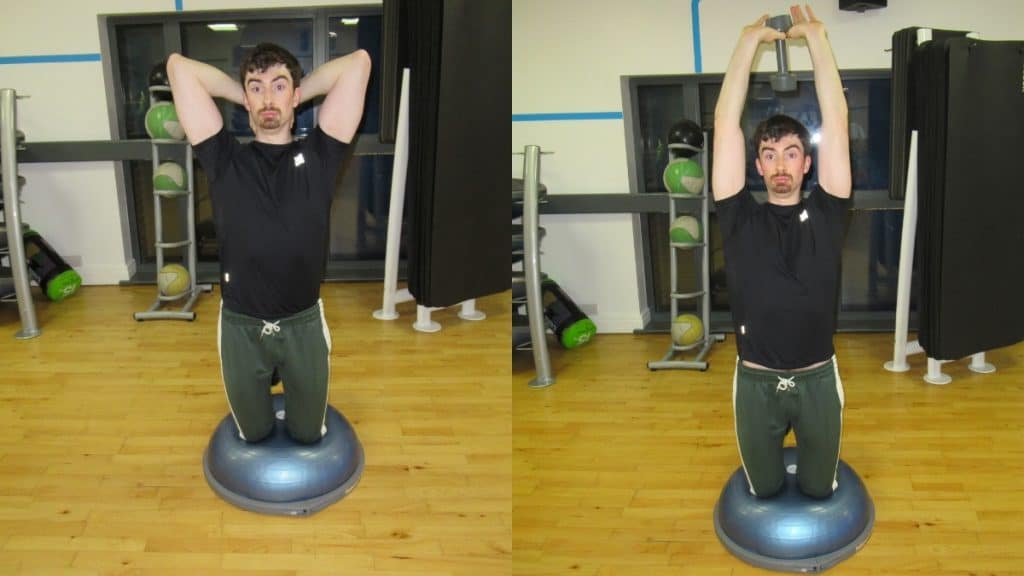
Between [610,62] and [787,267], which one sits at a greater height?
[610,62]

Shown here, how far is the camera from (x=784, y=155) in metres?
2.40

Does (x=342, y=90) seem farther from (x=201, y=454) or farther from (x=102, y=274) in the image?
(x=102, y=274)

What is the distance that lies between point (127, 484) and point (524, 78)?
291cm

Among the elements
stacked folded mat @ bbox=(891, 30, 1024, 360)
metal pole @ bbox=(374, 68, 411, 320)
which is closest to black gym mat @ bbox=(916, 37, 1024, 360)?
stacked folded mat @ bbox=(891, 30, 1024, 360)

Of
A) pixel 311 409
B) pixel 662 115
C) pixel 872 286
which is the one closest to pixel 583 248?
pixel 662 115

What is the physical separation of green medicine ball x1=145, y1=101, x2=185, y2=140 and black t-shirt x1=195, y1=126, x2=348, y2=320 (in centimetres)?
225

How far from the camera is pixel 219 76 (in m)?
2.60

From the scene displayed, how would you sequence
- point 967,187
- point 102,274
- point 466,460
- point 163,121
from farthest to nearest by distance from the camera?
point 102,274, point 163,121, point 967,187, point 466,460

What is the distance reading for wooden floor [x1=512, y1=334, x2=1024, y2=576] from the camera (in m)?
2.65

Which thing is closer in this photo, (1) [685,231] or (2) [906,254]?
(2) [906,254]

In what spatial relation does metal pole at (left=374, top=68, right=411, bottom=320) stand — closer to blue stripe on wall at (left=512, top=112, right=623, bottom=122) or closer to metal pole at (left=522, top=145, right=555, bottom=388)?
metal pole at (left=522, top=145, right=555, bottom=388)

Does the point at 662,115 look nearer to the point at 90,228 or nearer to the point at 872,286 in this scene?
the point at 872,286

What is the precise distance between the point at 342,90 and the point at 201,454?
4.49ft

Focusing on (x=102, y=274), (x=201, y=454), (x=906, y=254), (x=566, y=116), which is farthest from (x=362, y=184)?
(x=906, y=254)
